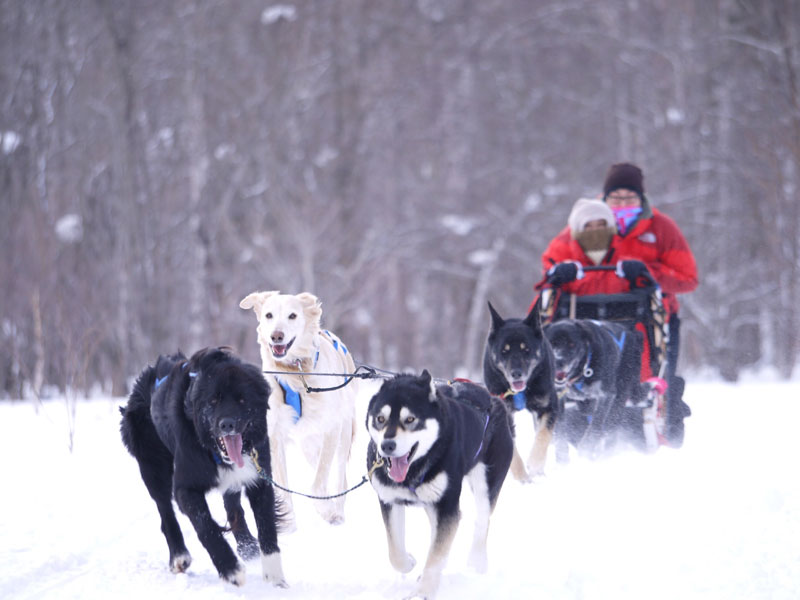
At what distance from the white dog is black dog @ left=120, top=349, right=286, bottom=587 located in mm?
790

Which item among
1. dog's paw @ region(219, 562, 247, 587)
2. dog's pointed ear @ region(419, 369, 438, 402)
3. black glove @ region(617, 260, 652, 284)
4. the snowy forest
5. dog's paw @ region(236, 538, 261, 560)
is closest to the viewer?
dog's paw @ region(219, 562, 247, 587)

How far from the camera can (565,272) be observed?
18.5ft

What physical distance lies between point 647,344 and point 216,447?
3.66 metres

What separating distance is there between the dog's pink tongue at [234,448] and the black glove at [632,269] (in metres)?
3.51

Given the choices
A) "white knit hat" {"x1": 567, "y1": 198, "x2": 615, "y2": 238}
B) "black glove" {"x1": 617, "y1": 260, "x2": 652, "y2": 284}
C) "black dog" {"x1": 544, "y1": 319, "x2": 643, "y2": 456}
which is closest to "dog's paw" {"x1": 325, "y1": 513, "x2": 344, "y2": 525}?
"black dog" {"x1": 544, "y1": 319, "x2": 643, "y2": 456}

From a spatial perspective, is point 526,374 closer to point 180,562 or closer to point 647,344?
point 647,344

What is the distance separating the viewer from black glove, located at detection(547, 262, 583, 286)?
18.5 ft

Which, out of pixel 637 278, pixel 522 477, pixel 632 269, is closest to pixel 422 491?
pixel 522 477

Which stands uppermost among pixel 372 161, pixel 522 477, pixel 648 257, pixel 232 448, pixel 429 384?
pixel 372 161

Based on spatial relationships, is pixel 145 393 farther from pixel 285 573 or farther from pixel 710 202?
pixel 710 202

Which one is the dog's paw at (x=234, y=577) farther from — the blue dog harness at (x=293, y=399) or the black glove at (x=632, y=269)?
the black glove at (x=632, y=269)

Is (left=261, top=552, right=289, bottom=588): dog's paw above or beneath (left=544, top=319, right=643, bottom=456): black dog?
beneath

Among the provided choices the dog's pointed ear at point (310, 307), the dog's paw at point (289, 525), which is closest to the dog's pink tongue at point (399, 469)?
the dog's paw at point (289, 525)

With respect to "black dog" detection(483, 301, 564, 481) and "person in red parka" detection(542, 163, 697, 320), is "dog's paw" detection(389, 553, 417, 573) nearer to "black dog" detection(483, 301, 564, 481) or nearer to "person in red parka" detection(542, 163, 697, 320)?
"black dog" detection(483, 301, 564, 481)
